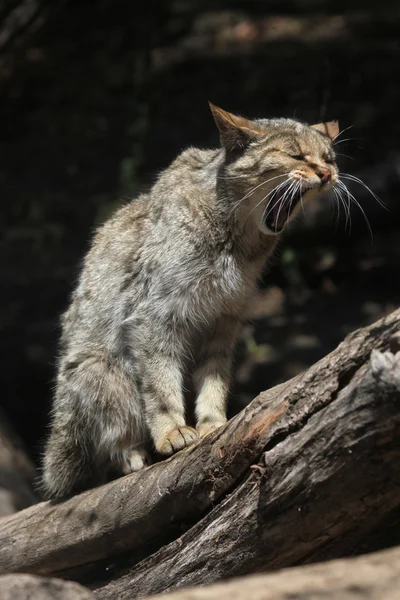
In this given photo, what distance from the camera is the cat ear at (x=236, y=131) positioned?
485 cm

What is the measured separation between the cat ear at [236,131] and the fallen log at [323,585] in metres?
2.80

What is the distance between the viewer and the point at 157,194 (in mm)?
5281

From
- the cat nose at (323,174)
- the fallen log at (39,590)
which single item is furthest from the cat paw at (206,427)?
the fallen log at (39,590)

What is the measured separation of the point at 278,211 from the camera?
4.88 m

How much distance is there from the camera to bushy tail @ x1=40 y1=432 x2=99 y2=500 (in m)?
5.15

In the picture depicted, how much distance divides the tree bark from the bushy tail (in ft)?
2.79

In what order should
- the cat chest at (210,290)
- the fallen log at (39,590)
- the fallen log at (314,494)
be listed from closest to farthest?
1. the fallen log at (39,590)
2. the fallen log at (314,494)
3. the cat chest at (210,290)

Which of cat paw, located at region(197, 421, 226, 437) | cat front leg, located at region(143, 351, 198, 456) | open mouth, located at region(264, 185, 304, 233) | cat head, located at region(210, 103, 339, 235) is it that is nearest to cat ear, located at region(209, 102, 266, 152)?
cat head, located at region(210, 103, 339, 235)

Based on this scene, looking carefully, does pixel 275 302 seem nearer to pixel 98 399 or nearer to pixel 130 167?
pixel 130 167

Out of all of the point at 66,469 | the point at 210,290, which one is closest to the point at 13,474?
the point at 66,469

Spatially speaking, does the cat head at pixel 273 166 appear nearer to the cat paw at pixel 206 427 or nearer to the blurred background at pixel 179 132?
the cat paw at pixel 206 427

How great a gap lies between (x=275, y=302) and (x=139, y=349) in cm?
430

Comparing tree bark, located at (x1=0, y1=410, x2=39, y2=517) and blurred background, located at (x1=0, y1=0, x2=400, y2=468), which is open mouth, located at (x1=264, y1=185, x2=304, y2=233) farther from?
blurred background, located at (x1=0, y1=0, x2=400, y2=468)

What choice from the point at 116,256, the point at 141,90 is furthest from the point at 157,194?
the point at 141,90
